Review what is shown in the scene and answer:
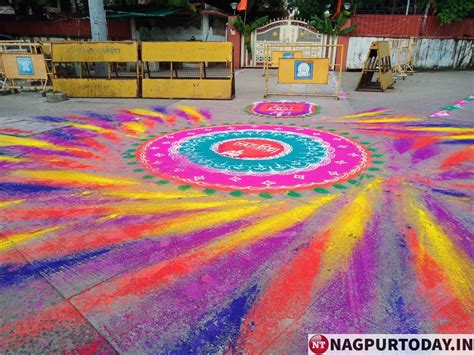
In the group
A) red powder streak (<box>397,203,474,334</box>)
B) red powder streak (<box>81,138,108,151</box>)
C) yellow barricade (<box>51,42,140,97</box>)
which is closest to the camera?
red powder streak (<box>397,203,474,334</box>)

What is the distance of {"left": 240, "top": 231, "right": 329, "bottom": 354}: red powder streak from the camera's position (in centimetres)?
218

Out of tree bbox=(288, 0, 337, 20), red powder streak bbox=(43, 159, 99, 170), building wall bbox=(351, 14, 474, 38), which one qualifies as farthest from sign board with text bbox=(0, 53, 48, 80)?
tree bbox=(288, 0, 337, 20)

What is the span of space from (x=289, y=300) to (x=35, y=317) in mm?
1760

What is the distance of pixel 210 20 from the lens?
70.2 ft

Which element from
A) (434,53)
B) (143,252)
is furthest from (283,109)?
(434,53)

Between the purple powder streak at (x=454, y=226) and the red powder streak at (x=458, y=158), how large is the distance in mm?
1413

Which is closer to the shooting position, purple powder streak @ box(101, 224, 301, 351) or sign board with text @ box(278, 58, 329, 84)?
purple powder streak @ box(101, 224, 301, 351)

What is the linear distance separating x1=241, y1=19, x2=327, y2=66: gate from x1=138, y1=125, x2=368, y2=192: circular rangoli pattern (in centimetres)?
1440

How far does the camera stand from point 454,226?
3463 mm

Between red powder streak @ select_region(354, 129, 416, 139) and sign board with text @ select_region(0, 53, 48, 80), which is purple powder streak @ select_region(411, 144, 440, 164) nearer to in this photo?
red powder streak @ select_region(354, 129, 416, 139)

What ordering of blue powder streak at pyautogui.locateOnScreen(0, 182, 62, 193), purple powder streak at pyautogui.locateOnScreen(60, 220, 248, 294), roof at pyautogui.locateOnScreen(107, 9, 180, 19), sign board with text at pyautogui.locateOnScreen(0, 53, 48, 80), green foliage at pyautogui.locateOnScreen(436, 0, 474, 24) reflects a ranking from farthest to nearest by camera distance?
green foliage at pyautogui.locateOnScreen(436, 0, 474, 24) < roof at pyautogui.locateOnScreen(107, 9, 180, 19) < sign board with text at pyautogui.locateOnScreen(0, 53, 48, 80) < blue powder streak at pyautogui.locateOnScreen(0, 182, 62, 193) < purple powder streak at pyautogui.locateOnScreen(60, 220, 248, 294)

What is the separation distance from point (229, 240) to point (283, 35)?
19.0m
